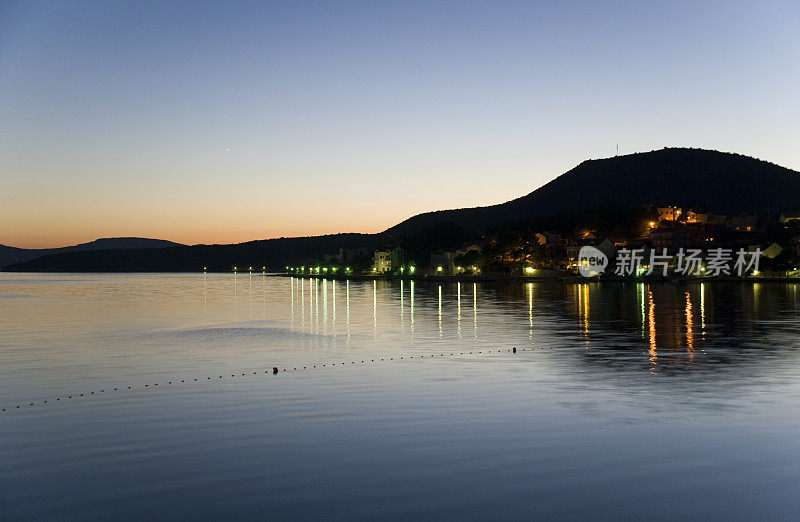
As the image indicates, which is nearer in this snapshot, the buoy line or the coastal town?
the buoy line

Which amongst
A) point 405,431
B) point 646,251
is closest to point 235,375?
point 405,431

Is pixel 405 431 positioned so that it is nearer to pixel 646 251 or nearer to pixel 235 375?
pixel 235 375

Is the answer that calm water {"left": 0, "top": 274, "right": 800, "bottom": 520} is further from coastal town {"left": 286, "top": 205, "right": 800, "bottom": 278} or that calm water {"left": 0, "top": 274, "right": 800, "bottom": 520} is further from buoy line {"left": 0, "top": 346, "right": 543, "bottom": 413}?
coastal town {"left": 286, "top": 205, "right": 800, "bottom": 278}

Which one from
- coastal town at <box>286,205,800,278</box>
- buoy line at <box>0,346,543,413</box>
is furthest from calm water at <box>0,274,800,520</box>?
coastal town at <box>286,205,800,278</box>

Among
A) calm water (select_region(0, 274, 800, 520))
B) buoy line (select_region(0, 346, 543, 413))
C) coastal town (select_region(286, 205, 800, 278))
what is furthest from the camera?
coastal town (select_region(286, 205, 800, 278))

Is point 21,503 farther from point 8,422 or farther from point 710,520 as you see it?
point 710,520

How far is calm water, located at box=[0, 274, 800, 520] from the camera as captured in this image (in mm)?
10414

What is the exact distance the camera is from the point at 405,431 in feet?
48.8

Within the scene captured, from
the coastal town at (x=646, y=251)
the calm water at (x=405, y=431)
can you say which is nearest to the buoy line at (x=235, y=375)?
the calm water at (x=405, y=431)

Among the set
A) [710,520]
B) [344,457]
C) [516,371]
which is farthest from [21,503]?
[516,371]

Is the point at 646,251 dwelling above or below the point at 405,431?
above

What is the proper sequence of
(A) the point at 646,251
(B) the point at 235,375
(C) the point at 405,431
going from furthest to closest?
(A) the point at 646,251
(B) the point at 235,375
(C) the point at 405,431

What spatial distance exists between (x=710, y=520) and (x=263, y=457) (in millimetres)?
7408

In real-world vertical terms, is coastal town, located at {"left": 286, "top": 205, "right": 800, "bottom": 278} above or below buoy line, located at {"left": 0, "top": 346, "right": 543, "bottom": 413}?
above
